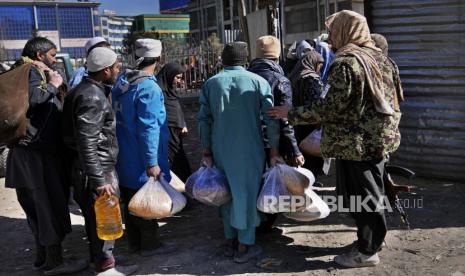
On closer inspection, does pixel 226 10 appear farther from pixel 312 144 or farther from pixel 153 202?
pixel 153 202

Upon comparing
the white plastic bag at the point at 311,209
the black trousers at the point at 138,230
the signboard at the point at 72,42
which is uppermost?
the signboard at the point at 72,42

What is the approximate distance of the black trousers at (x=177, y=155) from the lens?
564cm

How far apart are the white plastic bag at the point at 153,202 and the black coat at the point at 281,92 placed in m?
1.05

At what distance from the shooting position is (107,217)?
3.81 metres

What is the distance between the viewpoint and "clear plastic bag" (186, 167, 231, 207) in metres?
4.07

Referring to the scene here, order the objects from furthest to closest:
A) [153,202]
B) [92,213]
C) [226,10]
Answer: [226,10] → [153,202] → [92,213]

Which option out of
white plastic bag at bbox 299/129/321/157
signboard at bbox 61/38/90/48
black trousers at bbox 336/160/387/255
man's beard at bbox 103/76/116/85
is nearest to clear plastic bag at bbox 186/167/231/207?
black trousers at bbox 336/160/387/255

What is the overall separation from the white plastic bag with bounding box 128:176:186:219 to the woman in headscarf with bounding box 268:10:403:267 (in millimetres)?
1189

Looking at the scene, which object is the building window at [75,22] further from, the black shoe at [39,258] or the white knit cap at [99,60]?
the white knit cap at [99,60]

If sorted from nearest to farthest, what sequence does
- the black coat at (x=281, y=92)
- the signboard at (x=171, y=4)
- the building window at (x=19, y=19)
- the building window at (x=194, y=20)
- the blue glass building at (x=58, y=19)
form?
the black coat at (x=281, y=92) < the building window at (x=19, y=19) < the building window at (x=194, y=20) < the blue glass building at (x=58, y=19) < the signboard at (x=171, y=4)

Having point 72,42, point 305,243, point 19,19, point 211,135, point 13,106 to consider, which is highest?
point 19,19

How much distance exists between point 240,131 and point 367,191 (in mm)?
1094

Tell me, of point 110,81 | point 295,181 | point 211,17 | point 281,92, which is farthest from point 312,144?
point 211,17

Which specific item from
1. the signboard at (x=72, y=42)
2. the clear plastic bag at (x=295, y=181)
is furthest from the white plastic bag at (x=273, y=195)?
the signboard at (x=72, y=42)
